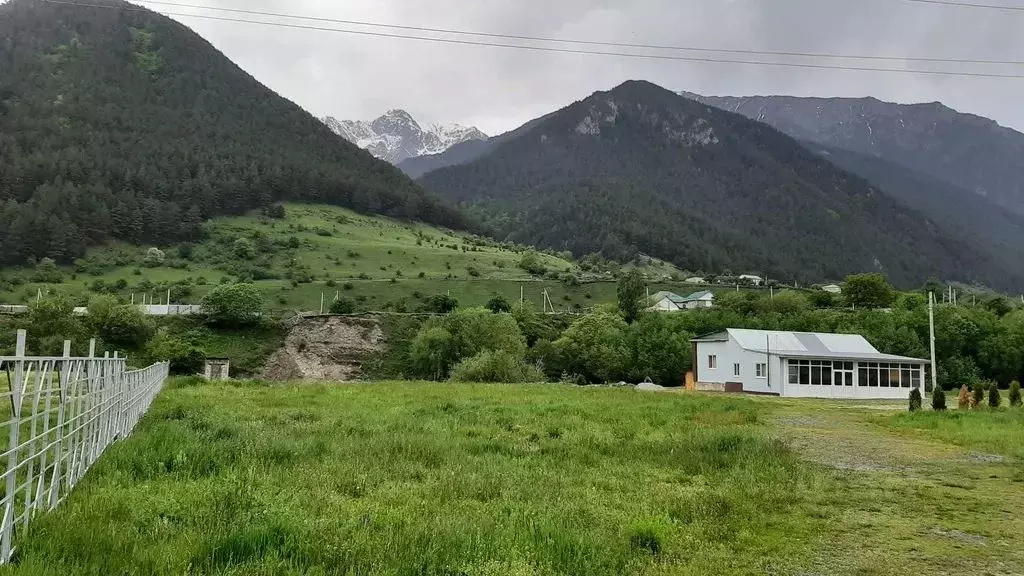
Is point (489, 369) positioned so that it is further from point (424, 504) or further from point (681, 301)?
point (681, 301)

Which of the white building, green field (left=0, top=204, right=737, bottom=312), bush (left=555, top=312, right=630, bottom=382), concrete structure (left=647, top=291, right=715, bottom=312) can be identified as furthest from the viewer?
concrete structure (left=647, top=291, right=715, bottom=312)

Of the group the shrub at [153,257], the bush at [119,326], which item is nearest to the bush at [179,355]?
the bush at [119,326]

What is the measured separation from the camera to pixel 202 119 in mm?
169500

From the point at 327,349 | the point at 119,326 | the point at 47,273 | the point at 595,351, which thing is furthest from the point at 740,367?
the point at 47,273

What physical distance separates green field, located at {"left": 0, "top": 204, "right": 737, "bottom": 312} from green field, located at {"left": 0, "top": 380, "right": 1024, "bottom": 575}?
7225cm

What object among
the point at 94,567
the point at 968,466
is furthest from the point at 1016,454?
the point at 94,567

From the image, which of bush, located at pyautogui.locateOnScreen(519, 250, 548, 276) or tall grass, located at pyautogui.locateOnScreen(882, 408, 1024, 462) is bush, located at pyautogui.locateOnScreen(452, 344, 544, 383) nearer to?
tall grass, located at pyautogui.locateOnScreen(882, 408, 1024, 462)

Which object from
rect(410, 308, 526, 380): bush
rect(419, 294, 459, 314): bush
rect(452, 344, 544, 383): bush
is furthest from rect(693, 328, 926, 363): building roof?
rect(419, 294, 459, 314): bush

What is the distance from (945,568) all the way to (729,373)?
47735 mm

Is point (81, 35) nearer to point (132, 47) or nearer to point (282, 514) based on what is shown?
point (132, 47)

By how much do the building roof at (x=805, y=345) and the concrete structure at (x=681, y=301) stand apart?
4683cm

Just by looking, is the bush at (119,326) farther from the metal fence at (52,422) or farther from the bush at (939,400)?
the bush at (939,400)

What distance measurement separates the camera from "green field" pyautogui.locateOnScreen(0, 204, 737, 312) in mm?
88312

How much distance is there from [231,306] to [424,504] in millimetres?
68195
